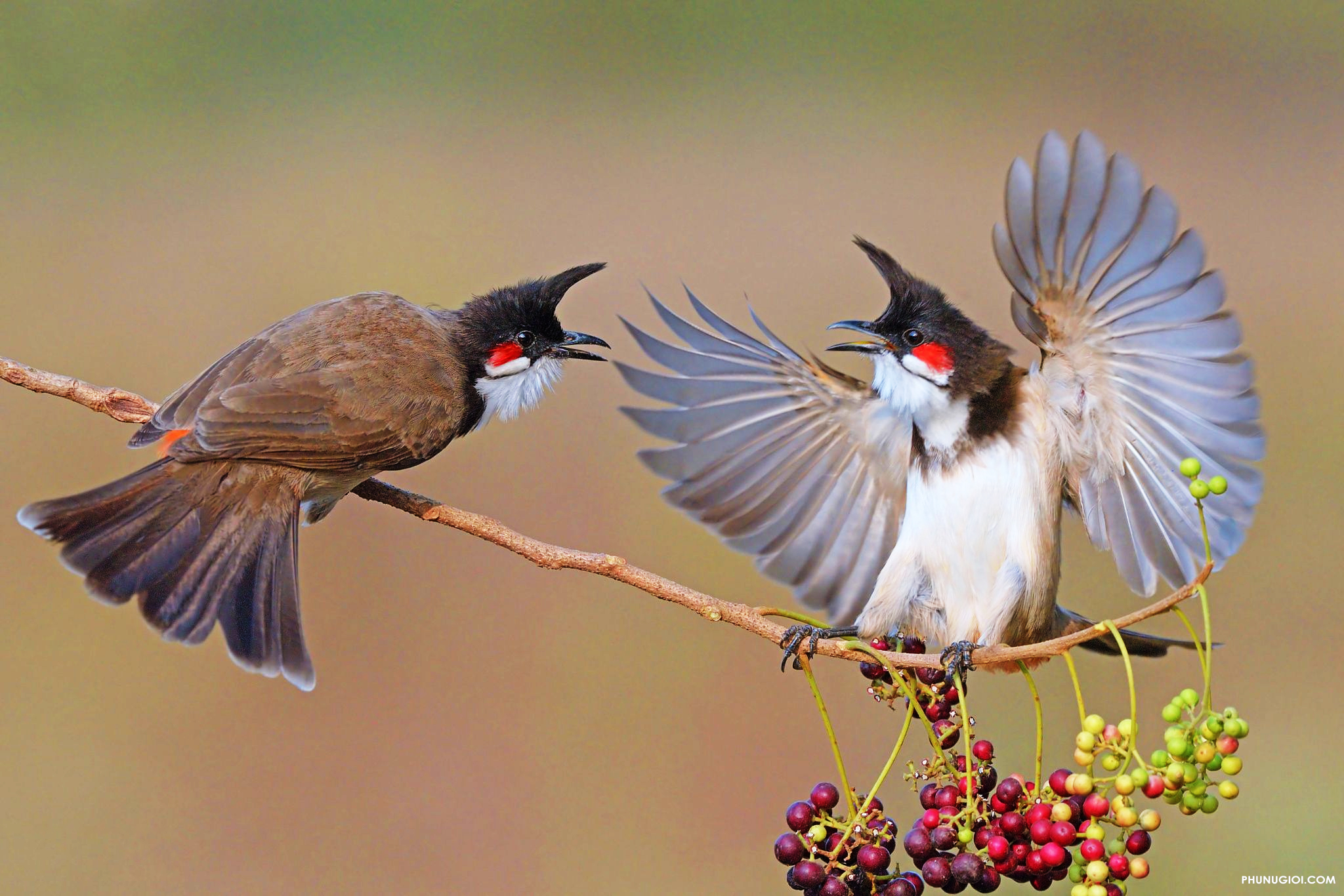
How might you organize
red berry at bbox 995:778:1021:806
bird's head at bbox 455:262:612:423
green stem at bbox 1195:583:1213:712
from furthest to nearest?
1. bird's head at bbox 455:262:612:423
2. red berry at bbox 995:778:1021:806
3. green stem at bbox 1195:583:1213:712

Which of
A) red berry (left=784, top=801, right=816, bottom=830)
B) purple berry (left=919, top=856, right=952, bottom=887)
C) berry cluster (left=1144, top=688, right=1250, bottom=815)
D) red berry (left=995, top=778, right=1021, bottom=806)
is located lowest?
purple berry (left=919, top=856, right=952, bottom=887)

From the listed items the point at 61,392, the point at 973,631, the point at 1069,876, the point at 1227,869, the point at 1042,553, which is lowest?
the point at 1227,869

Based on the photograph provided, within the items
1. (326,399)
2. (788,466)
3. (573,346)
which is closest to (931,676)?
(788,466)

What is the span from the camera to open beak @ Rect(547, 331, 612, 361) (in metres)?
2.87

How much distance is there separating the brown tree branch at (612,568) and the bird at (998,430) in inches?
6.2

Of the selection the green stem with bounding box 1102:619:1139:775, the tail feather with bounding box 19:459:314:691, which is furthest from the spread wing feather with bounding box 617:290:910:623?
the green stem with bounding box 1102:619:1139:775

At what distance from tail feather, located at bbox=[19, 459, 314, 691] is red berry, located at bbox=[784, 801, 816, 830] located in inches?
45.5

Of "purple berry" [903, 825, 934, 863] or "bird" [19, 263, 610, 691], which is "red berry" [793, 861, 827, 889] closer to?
"purple berry" [903, 825, 934, 863]

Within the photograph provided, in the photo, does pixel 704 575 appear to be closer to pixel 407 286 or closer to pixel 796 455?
pixel 407 286

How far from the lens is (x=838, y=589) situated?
2975mm

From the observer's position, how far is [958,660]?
7.04 feet

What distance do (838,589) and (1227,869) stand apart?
2779mm

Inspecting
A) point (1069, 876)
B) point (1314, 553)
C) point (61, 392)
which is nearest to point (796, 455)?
point (1069, 876)

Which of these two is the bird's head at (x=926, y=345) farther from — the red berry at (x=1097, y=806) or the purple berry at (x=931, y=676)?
the red berry at (x=1097, y=806)
